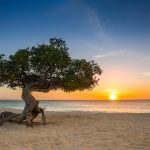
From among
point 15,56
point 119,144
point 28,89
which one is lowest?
point 119,144

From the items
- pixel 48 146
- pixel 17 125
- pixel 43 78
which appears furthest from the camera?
pixel 43 78

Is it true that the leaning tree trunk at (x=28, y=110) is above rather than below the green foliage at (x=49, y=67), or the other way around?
below

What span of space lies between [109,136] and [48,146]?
466 centimetres

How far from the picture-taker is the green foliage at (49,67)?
1047 inches

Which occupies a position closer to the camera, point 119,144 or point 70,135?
point 119,144

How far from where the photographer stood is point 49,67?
27.2 meters

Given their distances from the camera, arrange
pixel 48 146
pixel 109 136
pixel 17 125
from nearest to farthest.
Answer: pixel 48 146 → pixel 109 136 → pixel 17 125

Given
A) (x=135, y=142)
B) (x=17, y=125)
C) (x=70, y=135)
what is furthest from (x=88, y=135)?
(x=17, y=125)

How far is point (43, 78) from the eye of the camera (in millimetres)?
27688

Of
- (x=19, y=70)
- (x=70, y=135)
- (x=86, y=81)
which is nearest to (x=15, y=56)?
(x=19, y=70)

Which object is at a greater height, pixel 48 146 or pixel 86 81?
pixel 86 81

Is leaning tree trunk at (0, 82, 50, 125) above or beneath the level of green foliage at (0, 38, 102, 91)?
beneath

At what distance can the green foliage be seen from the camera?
26.6 m

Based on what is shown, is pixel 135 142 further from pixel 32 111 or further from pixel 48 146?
pixel 32 111
